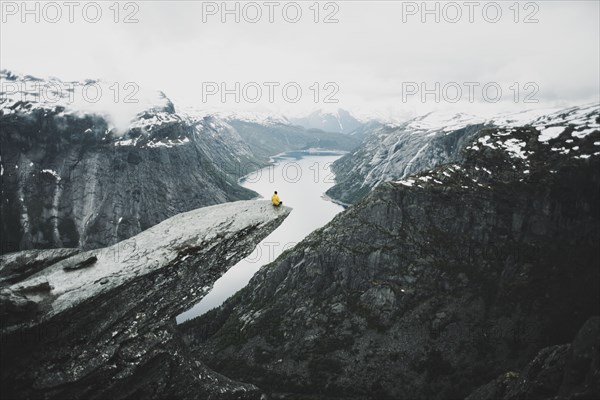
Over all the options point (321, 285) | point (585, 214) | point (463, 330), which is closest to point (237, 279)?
point (321, 285)

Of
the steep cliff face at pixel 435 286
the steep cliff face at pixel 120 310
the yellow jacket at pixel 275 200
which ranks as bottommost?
the steep cliff face at pixel 435 286

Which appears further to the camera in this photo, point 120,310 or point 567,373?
point 567,373

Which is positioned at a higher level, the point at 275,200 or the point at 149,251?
the point at 275,200

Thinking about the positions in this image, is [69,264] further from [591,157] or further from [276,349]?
[591,157]

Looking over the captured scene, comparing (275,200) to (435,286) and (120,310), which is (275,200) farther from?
(435,286)

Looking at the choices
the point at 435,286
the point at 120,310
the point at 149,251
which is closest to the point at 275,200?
the point at 149,251

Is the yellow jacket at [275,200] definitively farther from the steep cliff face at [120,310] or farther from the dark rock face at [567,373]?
the dark rock face at [567,373]

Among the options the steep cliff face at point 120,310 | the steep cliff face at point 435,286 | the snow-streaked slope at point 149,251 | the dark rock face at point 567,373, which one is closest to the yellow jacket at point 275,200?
the snow-streaked slope at point 149,251
